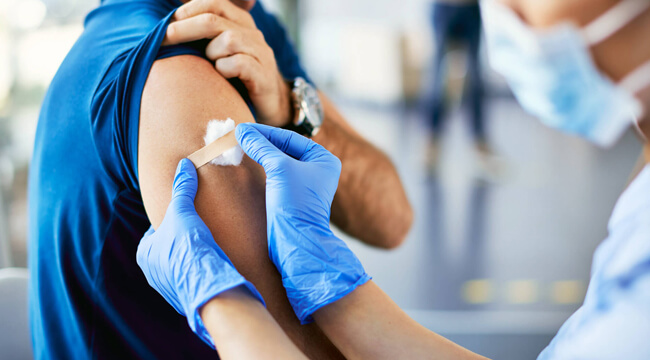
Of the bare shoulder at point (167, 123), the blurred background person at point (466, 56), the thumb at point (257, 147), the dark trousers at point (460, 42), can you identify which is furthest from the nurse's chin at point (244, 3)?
the dark trousers at point (460, 42)

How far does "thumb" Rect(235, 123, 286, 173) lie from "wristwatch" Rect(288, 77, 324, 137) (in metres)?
0.29

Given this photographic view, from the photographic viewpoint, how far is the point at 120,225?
3.04 feet

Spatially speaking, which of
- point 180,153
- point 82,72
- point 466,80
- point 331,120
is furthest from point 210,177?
point 466,80

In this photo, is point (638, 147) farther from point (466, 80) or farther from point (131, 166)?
point (131, 166)

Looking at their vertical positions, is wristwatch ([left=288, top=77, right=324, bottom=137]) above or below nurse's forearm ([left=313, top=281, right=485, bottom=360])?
above

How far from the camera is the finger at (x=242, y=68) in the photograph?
36.1 inches

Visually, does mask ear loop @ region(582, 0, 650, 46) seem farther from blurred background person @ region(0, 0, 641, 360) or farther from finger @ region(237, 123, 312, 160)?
finger @ region(237, 123, 312, 160)

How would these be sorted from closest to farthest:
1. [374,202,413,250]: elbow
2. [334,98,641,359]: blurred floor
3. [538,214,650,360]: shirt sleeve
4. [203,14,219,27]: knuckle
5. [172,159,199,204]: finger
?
[538,214,650,360]: shirt sleeve, [172,159,199,204]: finger, [203,14,219,27]: knuckle, [374,202,413,250]: elbow, [334,98,641,359]: blurred floor

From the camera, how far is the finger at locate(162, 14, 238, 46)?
88 cm

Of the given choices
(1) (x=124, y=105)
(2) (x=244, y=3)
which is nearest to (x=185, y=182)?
(1) (x=124, y=105)

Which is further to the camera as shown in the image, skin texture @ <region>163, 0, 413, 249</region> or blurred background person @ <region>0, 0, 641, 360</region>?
blurred background person @ <region>0, 0, 641, 360</region>

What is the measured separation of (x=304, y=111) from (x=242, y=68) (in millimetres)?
225

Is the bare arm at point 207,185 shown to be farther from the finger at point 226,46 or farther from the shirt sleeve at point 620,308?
the shirt sleeve at point 620,308

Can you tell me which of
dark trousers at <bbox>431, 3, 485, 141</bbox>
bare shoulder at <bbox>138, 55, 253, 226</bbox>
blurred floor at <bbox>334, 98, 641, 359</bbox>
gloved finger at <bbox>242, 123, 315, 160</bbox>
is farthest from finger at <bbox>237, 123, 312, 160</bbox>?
dark trousers at <bbox>431, 3, 485, 141</bbox>
